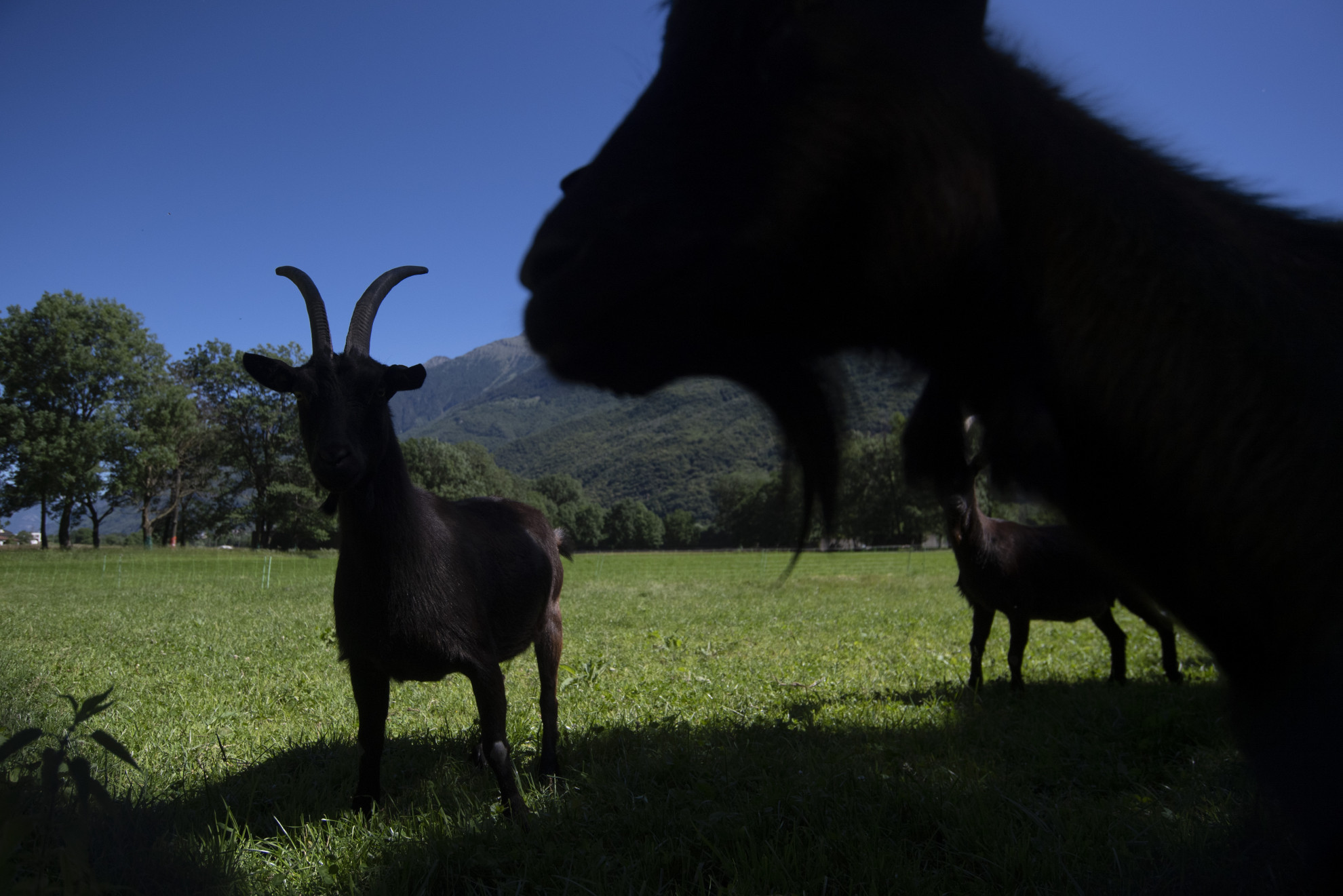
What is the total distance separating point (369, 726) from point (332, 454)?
1.41 m

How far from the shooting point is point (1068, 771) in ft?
12.9

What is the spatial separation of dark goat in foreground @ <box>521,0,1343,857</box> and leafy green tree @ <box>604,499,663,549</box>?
40284mm

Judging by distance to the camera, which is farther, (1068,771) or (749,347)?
(1068,771)

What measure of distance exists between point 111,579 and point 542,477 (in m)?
22.8

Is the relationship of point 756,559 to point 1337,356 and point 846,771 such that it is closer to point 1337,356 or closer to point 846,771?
point 846,771

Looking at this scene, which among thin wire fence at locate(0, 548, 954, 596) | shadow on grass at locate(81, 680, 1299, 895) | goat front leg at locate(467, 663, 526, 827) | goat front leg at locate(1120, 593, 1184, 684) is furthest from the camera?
thin wire fence at locate(0, 548, 954, 596)

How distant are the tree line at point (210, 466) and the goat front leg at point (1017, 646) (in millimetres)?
1895

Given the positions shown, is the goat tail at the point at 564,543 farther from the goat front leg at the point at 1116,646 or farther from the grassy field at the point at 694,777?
the goat front leg at the point at 1116,646

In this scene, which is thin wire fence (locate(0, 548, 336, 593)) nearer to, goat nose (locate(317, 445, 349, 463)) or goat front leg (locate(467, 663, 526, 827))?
goat front leg (locate(467, 663, 526, 827))

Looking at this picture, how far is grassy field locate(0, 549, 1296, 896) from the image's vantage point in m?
2.69

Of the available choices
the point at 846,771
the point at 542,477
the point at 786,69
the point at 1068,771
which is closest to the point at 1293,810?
the point at 786,69

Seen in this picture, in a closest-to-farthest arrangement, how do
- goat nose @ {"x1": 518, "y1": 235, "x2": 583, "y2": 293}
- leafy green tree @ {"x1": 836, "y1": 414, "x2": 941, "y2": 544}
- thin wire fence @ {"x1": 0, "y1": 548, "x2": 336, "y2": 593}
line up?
goat nose @ {"x1": 518, "y1": 235, "x2": 583, "y2": 293}, leafy green tree @ {"x1": 836, "y1": 414, "x2": 941, "y2": 544}, thin wire fence @ {"x1": 0, "y1": 548, "x2": 336, "y2": 593}

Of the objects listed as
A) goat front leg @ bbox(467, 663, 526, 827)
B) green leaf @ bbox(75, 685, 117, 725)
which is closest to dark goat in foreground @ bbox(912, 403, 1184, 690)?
goat front leg @ bbox(467, 663, 526, 827)

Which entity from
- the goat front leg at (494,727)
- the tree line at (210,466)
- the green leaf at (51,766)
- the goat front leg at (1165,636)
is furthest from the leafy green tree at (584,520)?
the green leaf at (51,766)
